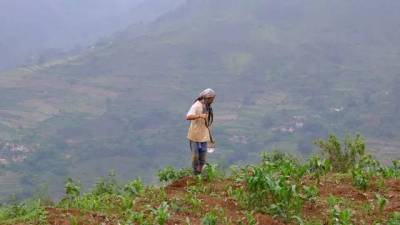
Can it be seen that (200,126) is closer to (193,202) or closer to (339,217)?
(193,202)

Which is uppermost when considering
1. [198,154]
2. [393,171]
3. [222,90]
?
[222,90]

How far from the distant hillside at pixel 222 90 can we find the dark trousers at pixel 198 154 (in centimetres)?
4592

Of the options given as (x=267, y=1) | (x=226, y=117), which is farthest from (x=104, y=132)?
(x=267, y=1)

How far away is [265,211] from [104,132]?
82.2 meters

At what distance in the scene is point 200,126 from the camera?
8.75m

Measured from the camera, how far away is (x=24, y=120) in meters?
83.7

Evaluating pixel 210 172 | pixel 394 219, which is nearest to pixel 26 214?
pixel 210 172

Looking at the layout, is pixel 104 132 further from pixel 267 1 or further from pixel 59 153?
pixel 267 1

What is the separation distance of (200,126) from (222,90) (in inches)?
3655

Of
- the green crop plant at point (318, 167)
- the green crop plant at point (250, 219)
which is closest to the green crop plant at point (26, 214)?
the green crop plant at point (250, 219)

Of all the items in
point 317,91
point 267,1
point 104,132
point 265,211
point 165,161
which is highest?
point 267,1

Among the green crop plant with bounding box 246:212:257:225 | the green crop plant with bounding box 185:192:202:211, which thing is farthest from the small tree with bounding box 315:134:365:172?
the green crop plant with bounding box 246:212:257:225

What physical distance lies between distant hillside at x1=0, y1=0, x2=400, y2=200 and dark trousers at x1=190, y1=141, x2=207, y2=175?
151 ft

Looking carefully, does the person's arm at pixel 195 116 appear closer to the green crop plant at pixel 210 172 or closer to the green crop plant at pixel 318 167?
the green crop plant at pixel 210 172
